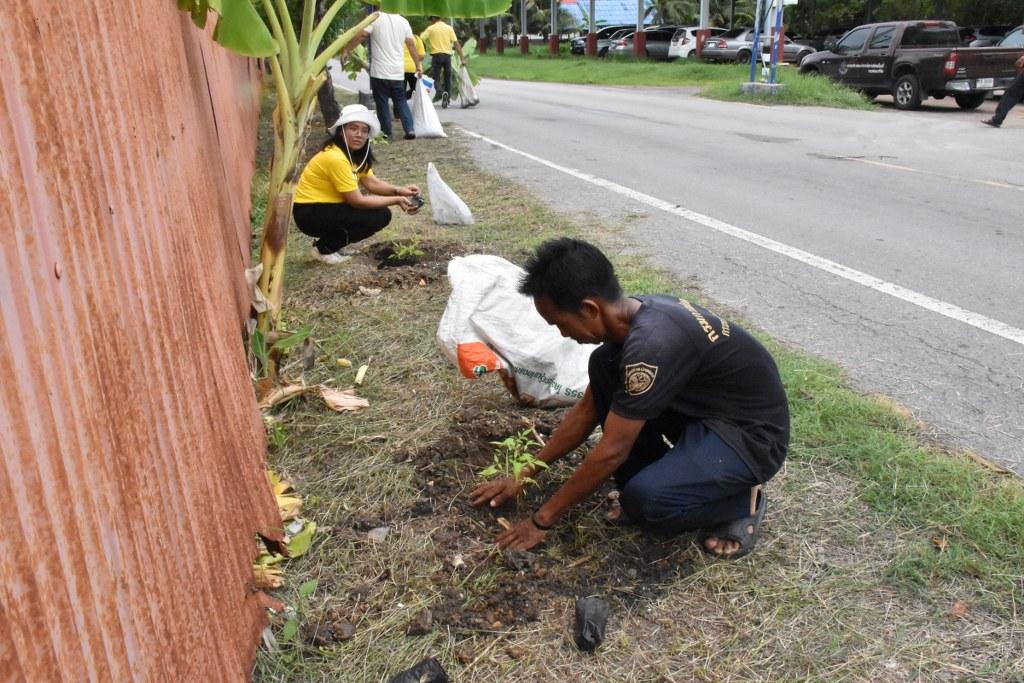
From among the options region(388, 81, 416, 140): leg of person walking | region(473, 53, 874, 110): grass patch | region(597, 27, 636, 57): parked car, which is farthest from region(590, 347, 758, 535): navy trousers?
region(597, 27, 636, 57): parked car

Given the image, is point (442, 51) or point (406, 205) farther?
point (442, 51)

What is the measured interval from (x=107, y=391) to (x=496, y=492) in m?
1.74

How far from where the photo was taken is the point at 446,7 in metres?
4.58

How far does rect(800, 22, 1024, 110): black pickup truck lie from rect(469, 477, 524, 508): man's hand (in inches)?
632

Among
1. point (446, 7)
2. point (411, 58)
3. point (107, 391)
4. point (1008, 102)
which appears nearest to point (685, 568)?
point (107, 391)

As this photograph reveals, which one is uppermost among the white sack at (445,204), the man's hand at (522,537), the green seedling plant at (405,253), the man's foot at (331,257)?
the white sack at (445,204)

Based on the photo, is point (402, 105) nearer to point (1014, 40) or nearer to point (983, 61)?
point (983, 61)

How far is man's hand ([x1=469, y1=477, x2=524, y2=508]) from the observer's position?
10.2ft

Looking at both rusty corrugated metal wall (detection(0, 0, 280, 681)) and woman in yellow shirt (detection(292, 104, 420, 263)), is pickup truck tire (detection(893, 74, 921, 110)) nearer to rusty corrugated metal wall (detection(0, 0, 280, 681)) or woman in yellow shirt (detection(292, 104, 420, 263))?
woman in yellow shirt (detection(292, 104, 420, 263))

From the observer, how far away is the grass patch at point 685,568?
7.93 feet

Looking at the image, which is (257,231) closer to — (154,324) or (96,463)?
(154,324)

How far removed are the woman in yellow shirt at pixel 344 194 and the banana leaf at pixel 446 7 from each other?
1256mm

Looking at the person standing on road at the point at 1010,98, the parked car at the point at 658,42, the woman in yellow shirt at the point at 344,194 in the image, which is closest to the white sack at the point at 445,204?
the woman in yellow shirt at the point at 344,194

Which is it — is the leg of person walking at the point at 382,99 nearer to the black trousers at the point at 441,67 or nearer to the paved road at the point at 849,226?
the paved road at the point at 849,226
